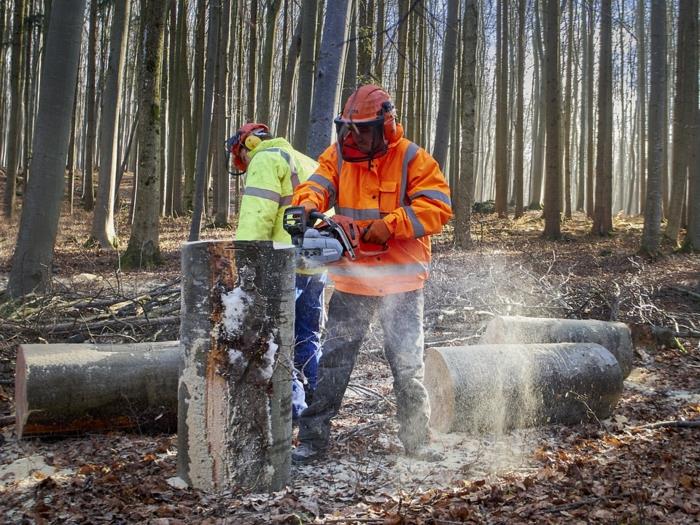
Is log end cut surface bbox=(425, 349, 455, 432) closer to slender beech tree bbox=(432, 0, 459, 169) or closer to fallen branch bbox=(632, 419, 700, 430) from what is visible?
fallen branch bbox=(632, 419, 700, 430)

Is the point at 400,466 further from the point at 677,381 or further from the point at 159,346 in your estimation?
the point at 677,381

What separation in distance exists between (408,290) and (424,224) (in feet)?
1.41

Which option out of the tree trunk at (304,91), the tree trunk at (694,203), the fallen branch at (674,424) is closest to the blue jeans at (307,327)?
the fallen branch at (674,424)

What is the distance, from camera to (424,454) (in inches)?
153

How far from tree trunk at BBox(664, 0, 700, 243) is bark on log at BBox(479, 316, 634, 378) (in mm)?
10487

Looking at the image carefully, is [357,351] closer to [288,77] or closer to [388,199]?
[388,199]

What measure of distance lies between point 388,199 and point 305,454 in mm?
1597

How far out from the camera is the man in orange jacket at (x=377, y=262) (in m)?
3.70

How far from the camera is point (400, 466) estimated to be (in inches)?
148

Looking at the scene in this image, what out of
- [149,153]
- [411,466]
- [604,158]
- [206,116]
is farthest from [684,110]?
[411,466]

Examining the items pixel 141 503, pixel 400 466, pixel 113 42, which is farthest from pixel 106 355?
pixel 113 42

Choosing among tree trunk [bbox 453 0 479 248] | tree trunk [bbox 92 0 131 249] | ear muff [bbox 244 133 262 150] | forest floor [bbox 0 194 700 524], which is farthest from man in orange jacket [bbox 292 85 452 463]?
tree trunk [bbox 92 0 131 249]

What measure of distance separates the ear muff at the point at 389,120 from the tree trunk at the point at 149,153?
27.5 ft

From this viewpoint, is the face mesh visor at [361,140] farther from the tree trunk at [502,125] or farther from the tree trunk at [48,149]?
the tree trunk at [502,125]
